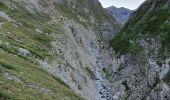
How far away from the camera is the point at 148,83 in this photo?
221 ft

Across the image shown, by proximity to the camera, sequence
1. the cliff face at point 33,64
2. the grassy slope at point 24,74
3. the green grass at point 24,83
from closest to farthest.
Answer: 1. the green grass at point 24,83
2. the grassy slope at point 24,74
3. the cliff face at point 33,64

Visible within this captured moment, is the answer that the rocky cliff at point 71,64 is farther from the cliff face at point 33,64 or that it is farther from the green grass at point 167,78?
the green grass at point 167,78

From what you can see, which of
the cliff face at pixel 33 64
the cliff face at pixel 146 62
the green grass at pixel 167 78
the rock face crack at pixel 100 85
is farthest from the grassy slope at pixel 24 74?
the green grass at pixel 167 78

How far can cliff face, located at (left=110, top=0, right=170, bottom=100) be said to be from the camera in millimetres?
65125

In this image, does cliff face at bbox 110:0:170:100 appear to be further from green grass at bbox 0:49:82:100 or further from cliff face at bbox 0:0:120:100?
green grass at bbox 0:49:82:100

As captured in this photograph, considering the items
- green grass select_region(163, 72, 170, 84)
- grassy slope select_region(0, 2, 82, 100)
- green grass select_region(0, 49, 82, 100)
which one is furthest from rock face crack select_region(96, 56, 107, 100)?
green grass select_region(0, 49, 82, 100)

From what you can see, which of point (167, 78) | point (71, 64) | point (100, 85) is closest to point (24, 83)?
point (167, 78)

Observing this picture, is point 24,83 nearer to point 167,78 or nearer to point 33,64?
point 33,64

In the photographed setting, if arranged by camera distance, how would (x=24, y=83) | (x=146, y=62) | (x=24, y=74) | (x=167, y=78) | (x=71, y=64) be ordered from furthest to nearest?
(x=146, y=62), (x=71, y=64), (x=167, y=78), (x=24, y=74), (x=24, y=83)

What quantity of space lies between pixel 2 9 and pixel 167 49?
37.8m

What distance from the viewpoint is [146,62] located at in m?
73.4

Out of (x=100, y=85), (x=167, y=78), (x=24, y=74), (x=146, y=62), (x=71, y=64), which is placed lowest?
(x=100, y=85)

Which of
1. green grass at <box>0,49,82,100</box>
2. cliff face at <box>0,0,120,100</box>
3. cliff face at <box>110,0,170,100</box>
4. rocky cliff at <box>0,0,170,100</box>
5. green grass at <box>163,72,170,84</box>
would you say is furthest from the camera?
cliff face at <box>110,0,170,100</box>

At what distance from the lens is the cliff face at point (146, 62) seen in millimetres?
65125
